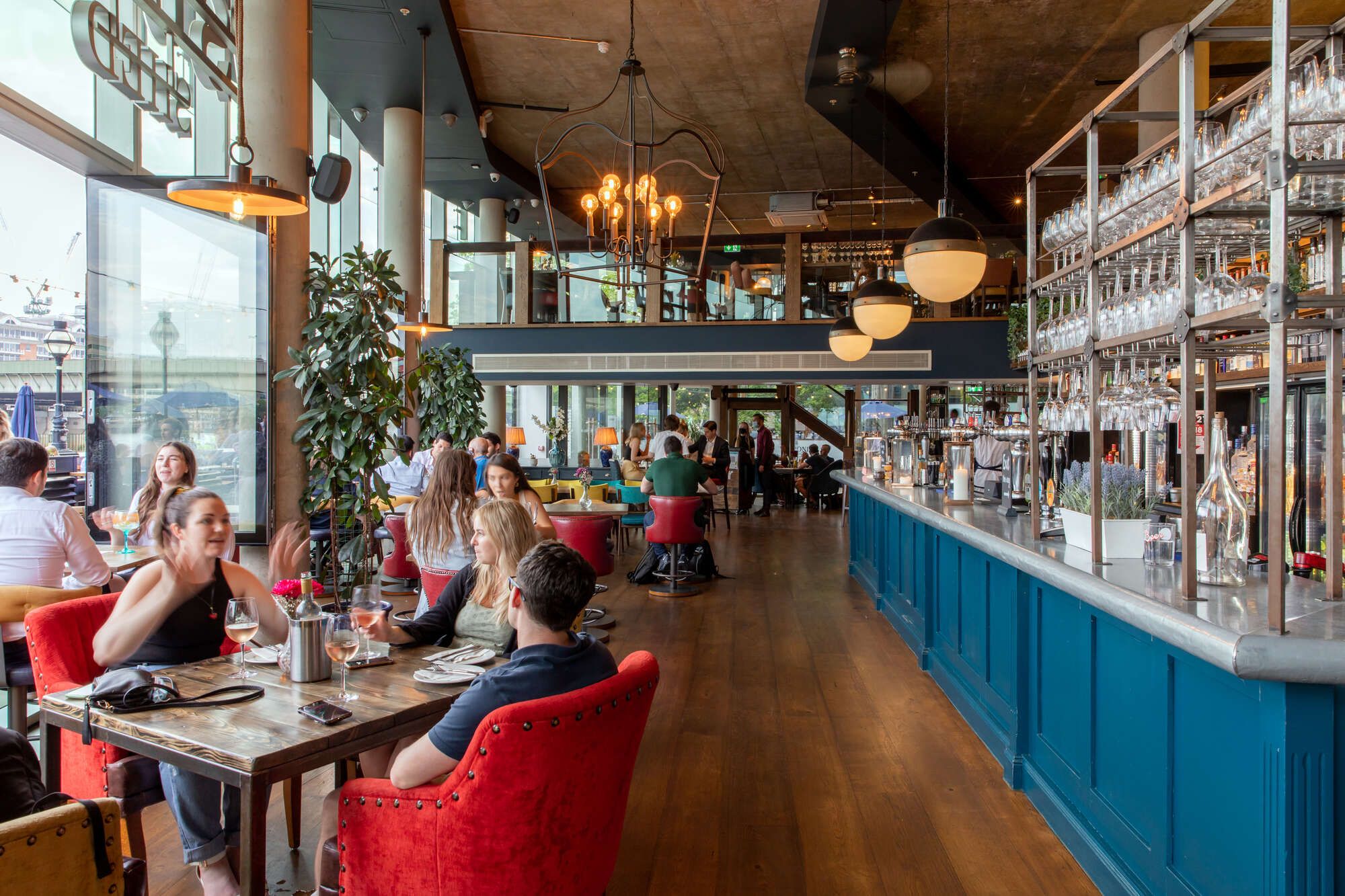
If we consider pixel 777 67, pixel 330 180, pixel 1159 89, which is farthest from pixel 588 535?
pixel 1159 89

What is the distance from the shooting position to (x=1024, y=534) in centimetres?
357

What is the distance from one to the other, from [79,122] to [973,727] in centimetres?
635

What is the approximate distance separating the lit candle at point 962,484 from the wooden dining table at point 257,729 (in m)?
3.55

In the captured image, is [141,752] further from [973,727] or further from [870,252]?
[870,252]

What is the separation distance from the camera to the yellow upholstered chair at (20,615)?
331 centimetres

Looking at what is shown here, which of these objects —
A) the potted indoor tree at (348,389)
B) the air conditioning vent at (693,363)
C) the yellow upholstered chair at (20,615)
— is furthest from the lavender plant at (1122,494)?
the air conditioning vent at (693,363)

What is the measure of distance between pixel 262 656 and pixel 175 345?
3.77m

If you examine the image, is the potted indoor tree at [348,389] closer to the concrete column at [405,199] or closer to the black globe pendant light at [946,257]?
the concrete column at [405,199]

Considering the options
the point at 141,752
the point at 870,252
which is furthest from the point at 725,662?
the point at 870,252

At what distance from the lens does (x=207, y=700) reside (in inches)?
87.2

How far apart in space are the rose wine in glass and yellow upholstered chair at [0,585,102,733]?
1620 millimetres

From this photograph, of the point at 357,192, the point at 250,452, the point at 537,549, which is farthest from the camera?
the point at 357,192

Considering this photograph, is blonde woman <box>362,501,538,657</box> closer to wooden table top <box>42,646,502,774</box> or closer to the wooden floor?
wooden table top <box>42,646,502,774</box>

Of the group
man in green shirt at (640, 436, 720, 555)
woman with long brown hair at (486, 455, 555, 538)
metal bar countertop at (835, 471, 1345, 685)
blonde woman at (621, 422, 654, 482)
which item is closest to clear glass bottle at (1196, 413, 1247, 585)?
metal bar countertop at (835, 471, 1345, 685)
